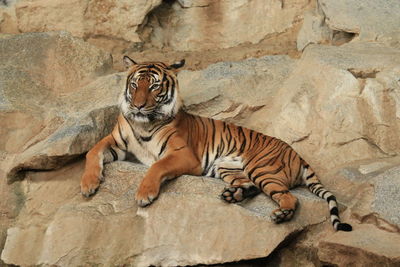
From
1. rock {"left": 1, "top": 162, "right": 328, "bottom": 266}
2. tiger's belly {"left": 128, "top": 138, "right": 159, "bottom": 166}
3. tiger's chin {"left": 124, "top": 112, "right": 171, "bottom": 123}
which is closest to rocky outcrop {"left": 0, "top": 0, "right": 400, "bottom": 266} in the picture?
rock {"left": 1, "top": 162, "right": 328, "bottom": 266}

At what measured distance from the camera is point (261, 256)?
5277 mm

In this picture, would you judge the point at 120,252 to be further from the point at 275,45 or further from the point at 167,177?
the point at 275,45

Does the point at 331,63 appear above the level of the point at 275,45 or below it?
above

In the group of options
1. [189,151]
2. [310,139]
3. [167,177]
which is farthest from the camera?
[310,139]

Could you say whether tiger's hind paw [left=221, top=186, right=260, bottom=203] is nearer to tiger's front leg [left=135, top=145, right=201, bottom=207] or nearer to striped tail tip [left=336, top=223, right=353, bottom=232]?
tiger's front leg [left=135, top=145, right=201, bottom=207]

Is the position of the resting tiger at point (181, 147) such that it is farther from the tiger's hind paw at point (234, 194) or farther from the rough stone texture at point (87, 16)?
the rough stone texture at point (87, 16)

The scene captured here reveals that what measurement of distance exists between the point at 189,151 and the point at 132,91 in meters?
0.71

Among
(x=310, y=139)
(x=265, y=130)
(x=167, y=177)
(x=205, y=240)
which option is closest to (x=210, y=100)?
(x=265, y=130)

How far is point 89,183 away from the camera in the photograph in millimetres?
5754

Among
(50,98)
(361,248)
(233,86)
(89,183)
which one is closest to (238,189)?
(361,248)

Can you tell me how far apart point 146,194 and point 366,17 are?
11.9 feet

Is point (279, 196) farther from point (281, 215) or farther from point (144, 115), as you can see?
point (144, 115)

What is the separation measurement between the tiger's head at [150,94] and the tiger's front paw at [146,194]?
843mm

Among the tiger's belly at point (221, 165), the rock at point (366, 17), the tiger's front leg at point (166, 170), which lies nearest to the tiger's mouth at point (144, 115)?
the tiger's front leg at point (166, 170)
